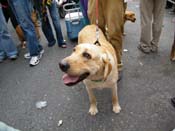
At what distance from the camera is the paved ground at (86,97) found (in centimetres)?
221

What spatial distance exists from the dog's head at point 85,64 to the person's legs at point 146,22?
1.43 meters

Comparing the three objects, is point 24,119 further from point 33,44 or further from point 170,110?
point 170,110

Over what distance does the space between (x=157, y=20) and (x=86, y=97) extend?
147cm

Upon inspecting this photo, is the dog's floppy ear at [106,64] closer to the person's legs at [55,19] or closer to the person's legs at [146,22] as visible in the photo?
the person's legs at [146,22]

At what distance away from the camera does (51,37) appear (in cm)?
380

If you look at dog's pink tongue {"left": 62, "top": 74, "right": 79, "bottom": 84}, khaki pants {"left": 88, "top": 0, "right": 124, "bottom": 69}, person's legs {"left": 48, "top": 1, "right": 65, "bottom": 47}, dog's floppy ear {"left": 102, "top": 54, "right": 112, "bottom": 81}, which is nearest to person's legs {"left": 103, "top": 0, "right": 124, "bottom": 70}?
khaki pants {"left": 88, "top": 0, "right": 124, "bottom": 69}

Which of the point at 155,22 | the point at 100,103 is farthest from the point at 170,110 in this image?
the point at 155,22

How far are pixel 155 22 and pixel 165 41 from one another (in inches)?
24.1

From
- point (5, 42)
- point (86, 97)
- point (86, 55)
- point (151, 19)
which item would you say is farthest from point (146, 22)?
point (5, 42)

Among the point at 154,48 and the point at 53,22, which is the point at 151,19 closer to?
the point at 154,48

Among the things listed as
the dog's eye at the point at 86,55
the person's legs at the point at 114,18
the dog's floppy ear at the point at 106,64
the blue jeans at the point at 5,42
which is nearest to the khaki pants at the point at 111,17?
the person's legs at the point at 114,18

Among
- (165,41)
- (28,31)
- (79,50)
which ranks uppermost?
(79,50)

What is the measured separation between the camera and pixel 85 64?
176 cm

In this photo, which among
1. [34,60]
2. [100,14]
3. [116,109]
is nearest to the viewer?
[116,109]
